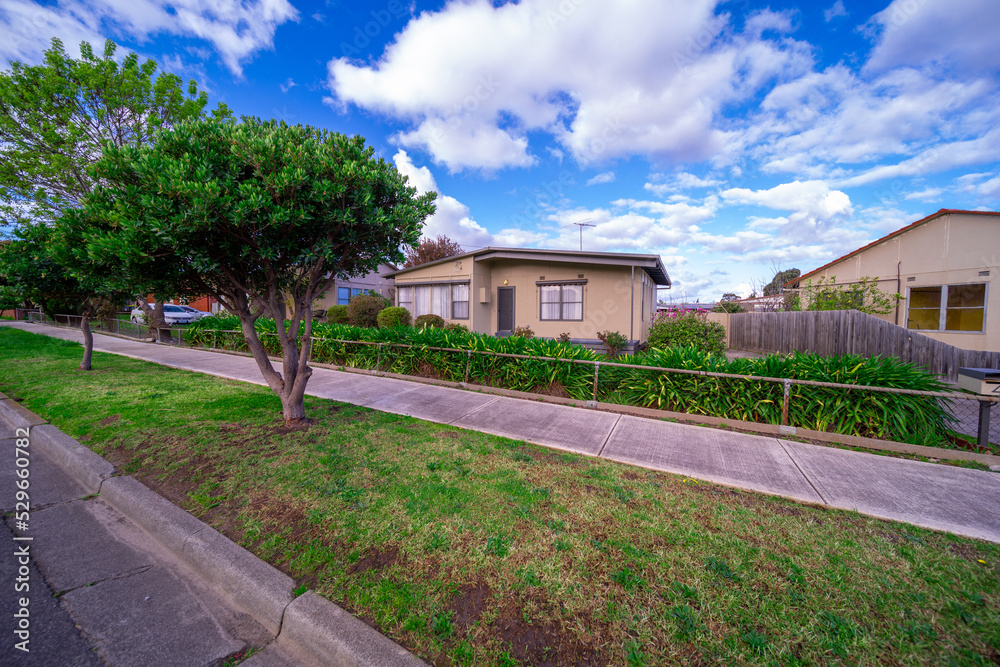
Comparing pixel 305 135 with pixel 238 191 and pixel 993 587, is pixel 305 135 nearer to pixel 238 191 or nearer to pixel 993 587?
pixel 238 191

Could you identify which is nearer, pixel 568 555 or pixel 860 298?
pixel 568 555

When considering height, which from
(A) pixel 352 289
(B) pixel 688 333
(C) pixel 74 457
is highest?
(A) pixel 352 289

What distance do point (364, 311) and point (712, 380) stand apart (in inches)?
599

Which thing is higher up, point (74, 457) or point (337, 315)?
point (337, 315)

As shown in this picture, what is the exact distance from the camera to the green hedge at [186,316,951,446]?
16.8 feet

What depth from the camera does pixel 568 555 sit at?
2.62 metres

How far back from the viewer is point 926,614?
7.09ft

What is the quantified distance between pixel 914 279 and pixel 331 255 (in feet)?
57.3

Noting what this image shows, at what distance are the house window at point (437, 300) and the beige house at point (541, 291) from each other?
39mm

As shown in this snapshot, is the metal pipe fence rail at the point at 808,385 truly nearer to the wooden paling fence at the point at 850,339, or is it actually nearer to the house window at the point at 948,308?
the wooden paling fence at the point at 850,339

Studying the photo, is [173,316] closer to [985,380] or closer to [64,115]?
[64,115]

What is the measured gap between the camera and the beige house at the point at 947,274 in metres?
10.8

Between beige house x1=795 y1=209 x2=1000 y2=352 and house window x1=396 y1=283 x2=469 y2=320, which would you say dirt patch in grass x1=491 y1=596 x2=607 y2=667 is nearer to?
house window x1=396 y1=283 x2=469 y2=320

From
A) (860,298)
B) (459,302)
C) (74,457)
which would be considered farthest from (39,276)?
(860,298)
